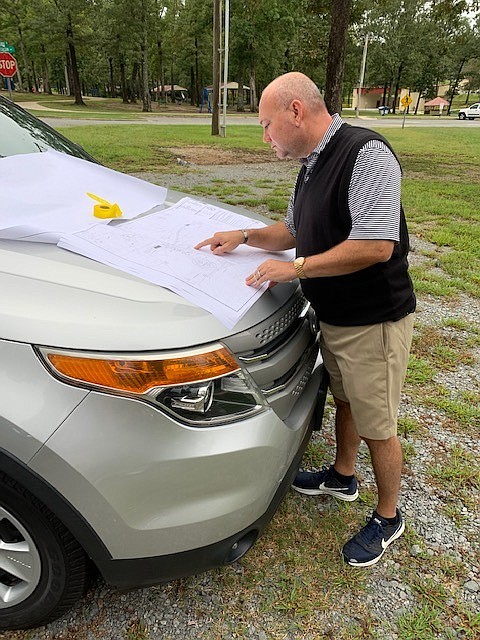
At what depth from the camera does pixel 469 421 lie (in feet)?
9.69

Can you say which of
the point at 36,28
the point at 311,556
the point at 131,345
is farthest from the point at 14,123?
the point at 36,28

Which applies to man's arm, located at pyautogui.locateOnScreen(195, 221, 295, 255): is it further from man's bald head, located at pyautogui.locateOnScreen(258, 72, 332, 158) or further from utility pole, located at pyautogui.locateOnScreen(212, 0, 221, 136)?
utility pole, located at pyautogui.locateOnScreen(212, 0, 221, 136)

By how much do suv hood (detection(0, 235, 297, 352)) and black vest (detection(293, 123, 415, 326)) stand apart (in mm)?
329

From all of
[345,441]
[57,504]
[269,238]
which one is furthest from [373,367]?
[57,504]

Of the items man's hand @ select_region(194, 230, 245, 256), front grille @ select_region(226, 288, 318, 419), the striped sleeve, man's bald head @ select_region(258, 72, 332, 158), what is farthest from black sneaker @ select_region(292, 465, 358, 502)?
man's bald head @ select_region(258, 72, 332, 158)

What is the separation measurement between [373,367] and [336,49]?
35.0ft

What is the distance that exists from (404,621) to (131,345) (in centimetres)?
141

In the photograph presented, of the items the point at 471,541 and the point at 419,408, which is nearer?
the point at 471,541

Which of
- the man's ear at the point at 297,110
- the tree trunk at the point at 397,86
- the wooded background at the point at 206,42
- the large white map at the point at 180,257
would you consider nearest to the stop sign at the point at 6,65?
the large white map at the point at 180,257

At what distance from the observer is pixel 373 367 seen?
1.84 meters

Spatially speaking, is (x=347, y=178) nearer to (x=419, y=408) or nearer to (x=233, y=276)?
(x=233, y=276)

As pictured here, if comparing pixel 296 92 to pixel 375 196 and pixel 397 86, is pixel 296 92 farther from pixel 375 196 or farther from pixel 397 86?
pixel 397 86

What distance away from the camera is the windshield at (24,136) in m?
2.62

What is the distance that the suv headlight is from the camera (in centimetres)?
133
